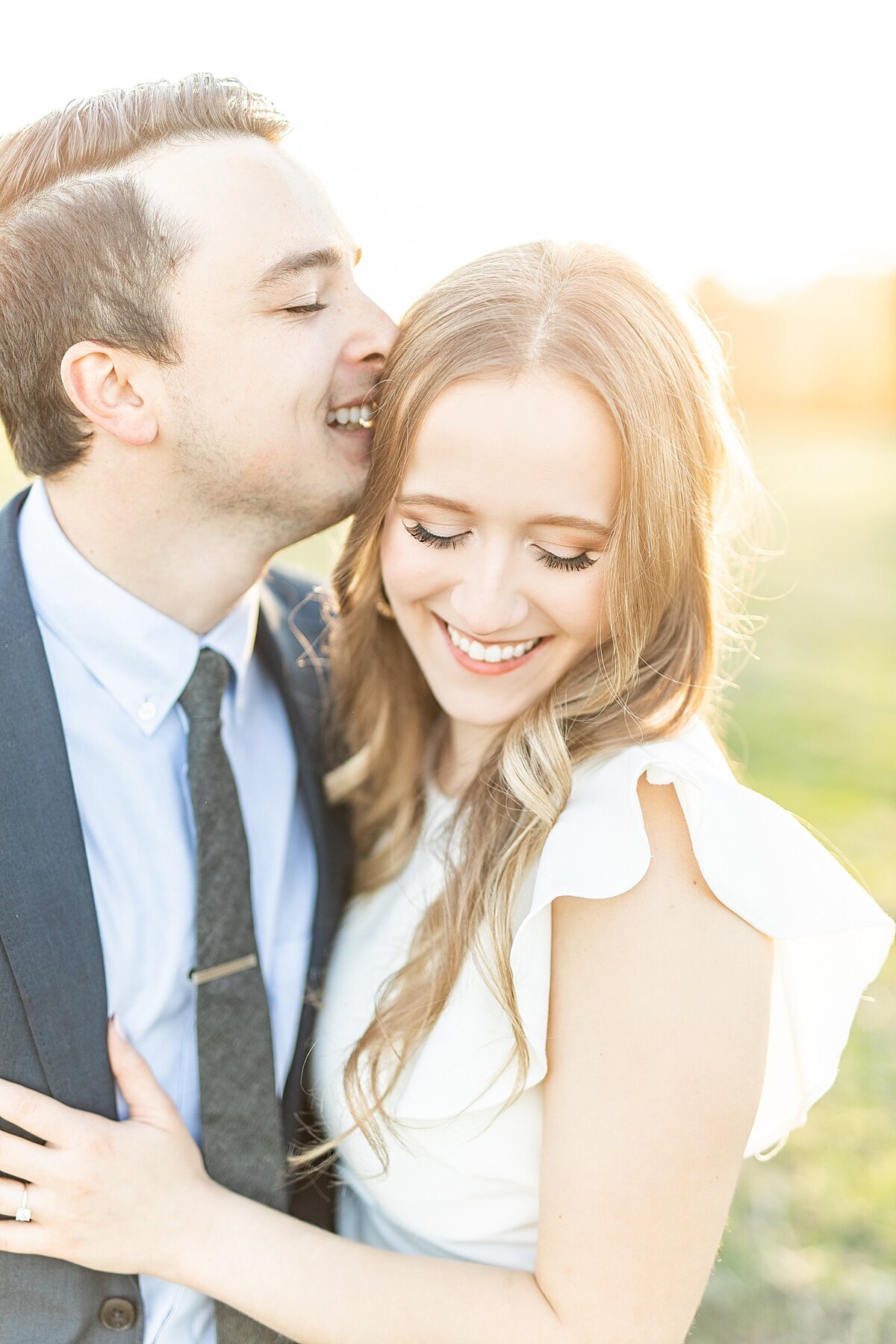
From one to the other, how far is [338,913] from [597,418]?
1.24m

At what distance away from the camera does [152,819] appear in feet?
7.68

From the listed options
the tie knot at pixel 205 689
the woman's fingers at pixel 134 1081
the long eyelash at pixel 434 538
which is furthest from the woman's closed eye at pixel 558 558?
the woman's fingers at pixel 134 1081

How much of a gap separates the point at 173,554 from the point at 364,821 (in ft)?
2.49

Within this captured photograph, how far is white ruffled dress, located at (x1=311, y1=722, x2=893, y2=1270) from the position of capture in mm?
1929

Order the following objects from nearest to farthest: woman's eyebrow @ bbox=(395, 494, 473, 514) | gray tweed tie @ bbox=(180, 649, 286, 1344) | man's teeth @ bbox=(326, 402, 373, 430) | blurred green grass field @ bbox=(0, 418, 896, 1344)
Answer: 1. woman's eyebrow @ bbox=(395, 494, 473, 514)
2. gray tweed tie @ bbox=(180, 649, 286, 1344)
3. man's teeth @ bbox=(326, 402, 373, 430)
4. blurred green grass field @ bbox=(0, 418, 896, 1344)

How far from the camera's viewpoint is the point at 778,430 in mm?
28438

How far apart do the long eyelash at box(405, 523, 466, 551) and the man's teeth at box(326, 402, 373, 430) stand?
396 mm

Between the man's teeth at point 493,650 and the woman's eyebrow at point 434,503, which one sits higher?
the woman's eyebrow at point 434,503

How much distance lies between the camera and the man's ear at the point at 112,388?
243 centimetres

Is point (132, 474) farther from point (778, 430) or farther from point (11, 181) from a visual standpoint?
point (778, 430)

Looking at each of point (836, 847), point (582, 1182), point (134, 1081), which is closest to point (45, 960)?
point (134, 1081)

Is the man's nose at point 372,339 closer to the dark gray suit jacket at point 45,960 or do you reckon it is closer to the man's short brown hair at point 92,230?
the man's short brown hair at point 92,230

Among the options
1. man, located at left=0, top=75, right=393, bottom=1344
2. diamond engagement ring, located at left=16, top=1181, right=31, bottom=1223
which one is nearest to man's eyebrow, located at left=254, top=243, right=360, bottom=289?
man, located at left=0, top=75, right=393, bottom=1344

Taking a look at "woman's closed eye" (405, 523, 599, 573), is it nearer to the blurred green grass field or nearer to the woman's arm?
the woman's arm
